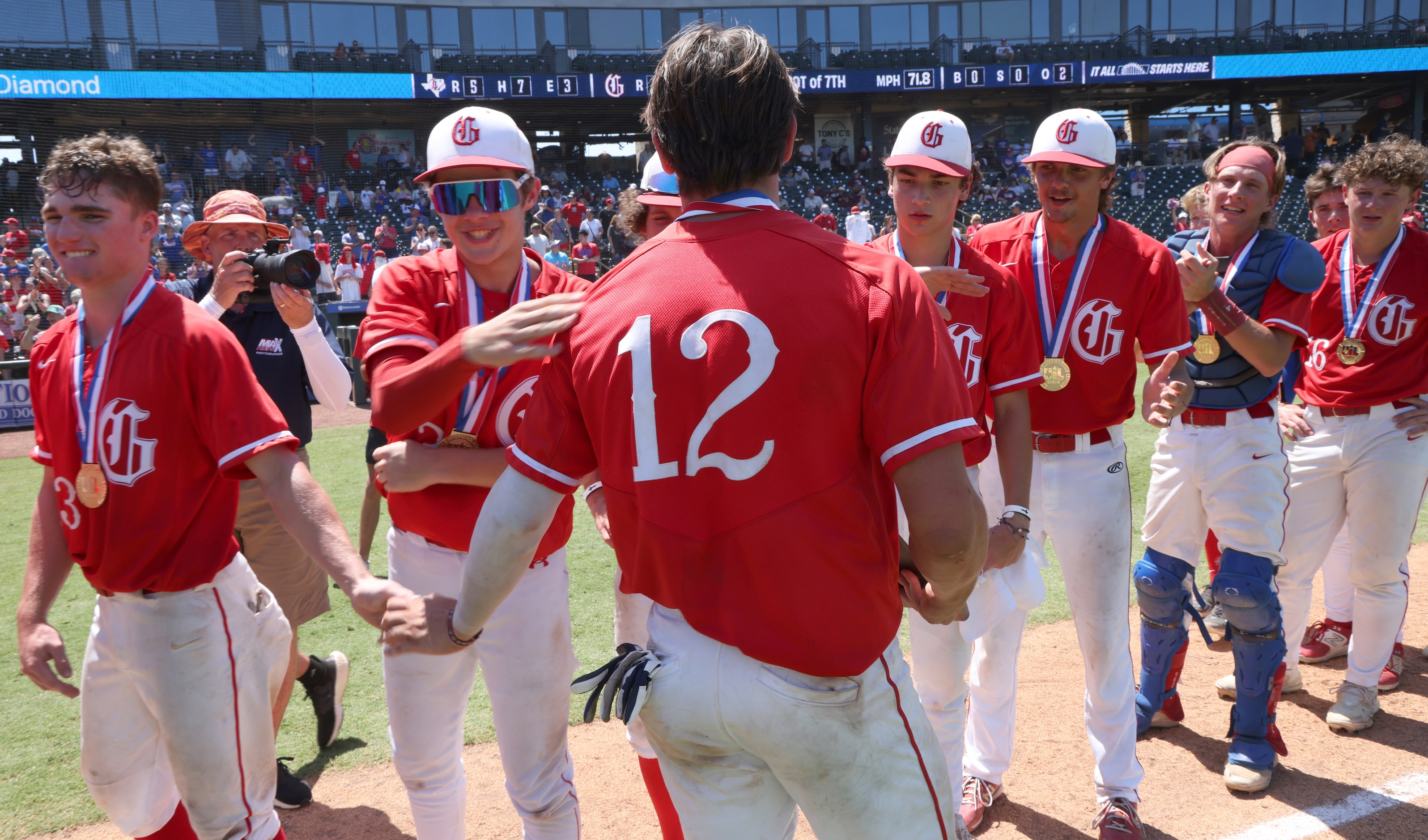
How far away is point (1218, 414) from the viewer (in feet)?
13.3

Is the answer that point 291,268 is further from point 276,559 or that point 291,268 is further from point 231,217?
point 276,559

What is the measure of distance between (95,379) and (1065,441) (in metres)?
3.21

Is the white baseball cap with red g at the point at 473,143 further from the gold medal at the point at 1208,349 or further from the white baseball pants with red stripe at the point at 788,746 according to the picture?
the gold medal at the point at 1208,349

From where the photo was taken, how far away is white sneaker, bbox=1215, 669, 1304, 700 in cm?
464

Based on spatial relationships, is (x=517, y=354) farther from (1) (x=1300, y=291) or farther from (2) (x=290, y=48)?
(2) (x=290, y=48)

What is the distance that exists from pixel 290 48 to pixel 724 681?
3394 centimetres

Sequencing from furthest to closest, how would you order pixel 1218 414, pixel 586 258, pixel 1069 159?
pixel 586 258 < pixel 1218 414 < pixel 1069 159

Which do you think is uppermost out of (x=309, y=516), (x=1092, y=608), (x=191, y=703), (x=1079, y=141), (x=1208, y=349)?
(x=1079, y=141)

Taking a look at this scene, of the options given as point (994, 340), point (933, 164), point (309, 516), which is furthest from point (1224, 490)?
point (309, 516)

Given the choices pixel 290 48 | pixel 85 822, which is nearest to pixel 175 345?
pixel 85 822

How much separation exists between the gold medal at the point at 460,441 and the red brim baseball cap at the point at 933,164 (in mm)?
1640

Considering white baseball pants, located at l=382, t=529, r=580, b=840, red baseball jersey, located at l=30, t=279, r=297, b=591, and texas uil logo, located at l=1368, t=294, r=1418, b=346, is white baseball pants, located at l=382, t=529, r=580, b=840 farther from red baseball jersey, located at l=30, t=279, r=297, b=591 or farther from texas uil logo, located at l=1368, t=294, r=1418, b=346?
texas uil logo, located at l=1368, t=294, r=1418, b=346

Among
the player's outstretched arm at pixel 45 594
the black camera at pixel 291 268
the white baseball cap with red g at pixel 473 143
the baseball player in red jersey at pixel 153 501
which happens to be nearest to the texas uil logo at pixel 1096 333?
the white baseball cap with red g at pixel 473 143

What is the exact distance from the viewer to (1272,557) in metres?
3.96
